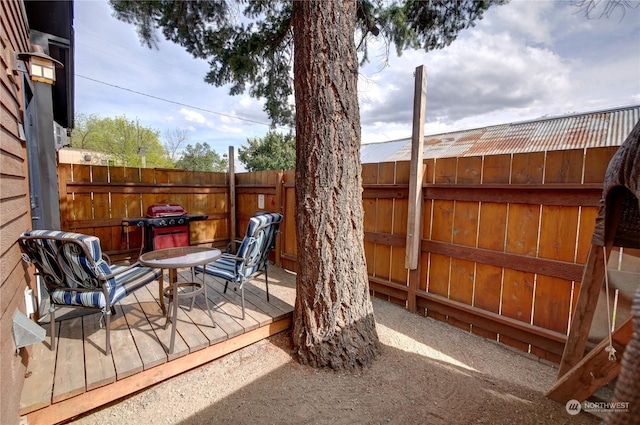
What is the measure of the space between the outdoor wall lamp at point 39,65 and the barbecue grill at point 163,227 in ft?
7.02

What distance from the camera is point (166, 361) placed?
1.94m

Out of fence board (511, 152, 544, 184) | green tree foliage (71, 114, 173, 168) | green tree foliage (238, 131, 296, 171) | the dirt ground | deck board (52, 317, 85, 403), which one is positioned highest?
green tree foliage (71, 114, 173, 168)

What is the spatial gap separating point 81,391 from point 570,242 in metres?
3.63

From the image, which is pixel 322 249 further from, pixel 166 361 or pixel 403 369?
pixel 166 361

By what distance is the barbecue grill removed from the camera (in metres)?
4.23

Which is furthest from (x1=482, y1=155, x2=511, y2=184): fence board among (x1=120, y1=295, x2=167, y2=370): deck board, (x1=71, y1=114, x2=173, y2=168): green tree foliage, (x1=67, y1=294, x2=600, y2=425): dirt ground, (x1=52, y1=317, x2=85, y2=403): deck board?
(x1=71, y1=114, x2=173, y2=168): green tree foliage

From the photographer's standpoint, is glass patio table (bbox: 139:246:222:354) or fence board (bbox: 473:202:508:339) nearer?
glass patio table (bbox: 139:246:222:354)

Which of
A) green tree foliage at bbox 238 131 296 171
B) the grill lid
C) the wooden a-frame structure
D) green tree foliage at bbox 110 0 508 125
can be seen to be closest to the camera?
the wooden a-frame structure

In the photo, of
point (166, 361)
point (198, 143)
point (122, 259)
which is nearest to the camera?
point (166, 361)

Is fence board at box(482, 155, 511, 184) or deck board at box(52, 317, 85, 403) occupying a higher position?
fence board at box(482, 155, 511, 184)

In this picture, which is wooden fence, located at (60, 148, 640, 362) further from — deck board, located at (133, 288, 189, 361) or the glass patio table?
deck board, located at (133, 288, 189, 361)

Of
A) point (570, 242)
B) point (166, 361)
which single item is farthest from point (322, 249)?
point (570, 242)

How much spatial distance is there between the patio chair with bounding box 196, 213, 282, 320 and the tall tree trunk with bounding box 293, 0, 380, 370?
19.1 inches

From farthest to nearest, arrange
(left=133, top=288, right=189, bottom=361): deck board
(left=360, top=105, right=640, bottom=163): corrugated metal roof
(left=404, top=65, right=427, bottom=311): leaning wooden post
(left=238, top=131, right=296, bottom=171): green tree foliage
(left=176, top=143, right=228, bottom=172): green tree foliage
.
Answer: (left=176, top=143, right=228, bottom=172): green tree foliage → (left=238, top=131, right=296, bottom=171): green tree foliage → (left=360, top=105, right=640, bottom=163): corrugated metal roof → (left=404, top=65, right=427, bottom=311): leaning wooden post → (left=133, top=288, right=189, bottom=361): deck board
